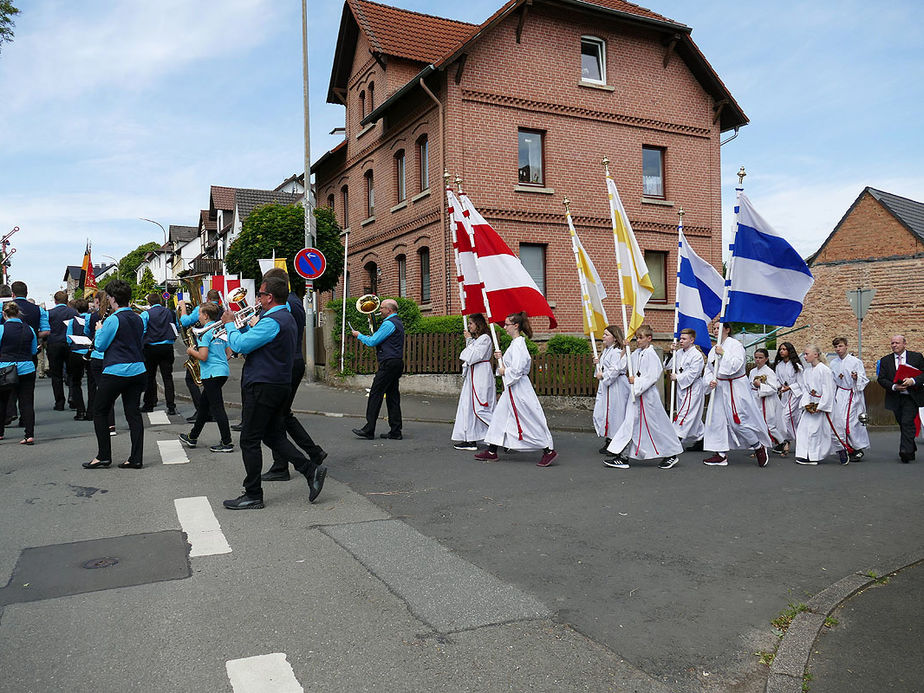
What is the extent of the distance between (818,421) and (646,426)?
2903 mm

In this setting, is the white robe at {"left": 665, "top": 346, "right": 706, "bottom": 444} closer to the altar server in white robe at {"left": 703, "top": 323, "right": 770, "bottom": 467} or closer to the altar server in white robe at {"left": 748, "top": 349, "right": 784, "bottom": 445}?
the altar server in white robe at {"left": 703, "top": 323, "right": 770, "bottom": 467}

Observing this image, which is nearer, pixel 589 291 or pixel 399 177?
pixel 589 291

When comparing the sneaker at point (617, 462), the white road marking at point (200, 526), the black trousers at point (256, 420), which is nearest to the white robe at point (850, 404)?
the sneaker at point (617, 462)

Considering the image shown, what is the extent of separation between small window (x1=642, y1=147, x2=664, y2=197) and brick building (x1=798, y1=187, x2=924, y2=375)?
11.5 m

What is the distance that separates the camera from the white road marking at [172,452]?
28.7 feet

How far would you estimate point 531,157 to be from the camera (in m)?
22.5

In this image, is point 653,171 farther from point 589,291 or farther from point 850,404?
point 589,291

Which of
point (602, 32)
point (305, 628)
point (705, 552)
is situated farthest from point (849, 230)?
point (305, 628)

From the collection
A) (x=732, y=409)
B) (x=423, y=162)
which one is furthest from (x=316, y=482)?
(x=423, y=162)

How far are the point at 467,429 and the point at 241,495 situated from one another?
13.3 ft

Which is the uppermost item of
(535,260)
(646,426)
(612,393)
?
(535,260)

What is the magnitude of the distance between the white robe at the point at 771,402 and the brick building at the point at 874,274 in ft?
70.5

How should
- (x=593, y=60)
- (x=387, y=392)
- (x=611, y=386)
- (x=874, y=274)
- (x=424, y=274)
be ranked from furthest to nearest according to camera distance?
(x=874, y=274) → (x=593, y=60) → (x=424, y=274) → (x=387, y=392) → (x=611, y=386)

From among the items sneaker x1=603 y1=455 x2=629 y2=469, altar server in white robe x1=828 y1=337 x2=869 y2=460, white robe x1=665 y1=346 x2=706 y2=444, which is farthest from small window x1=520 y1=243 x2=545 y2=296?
sneaker x1=603 y1=455 x2=629 y2=469
